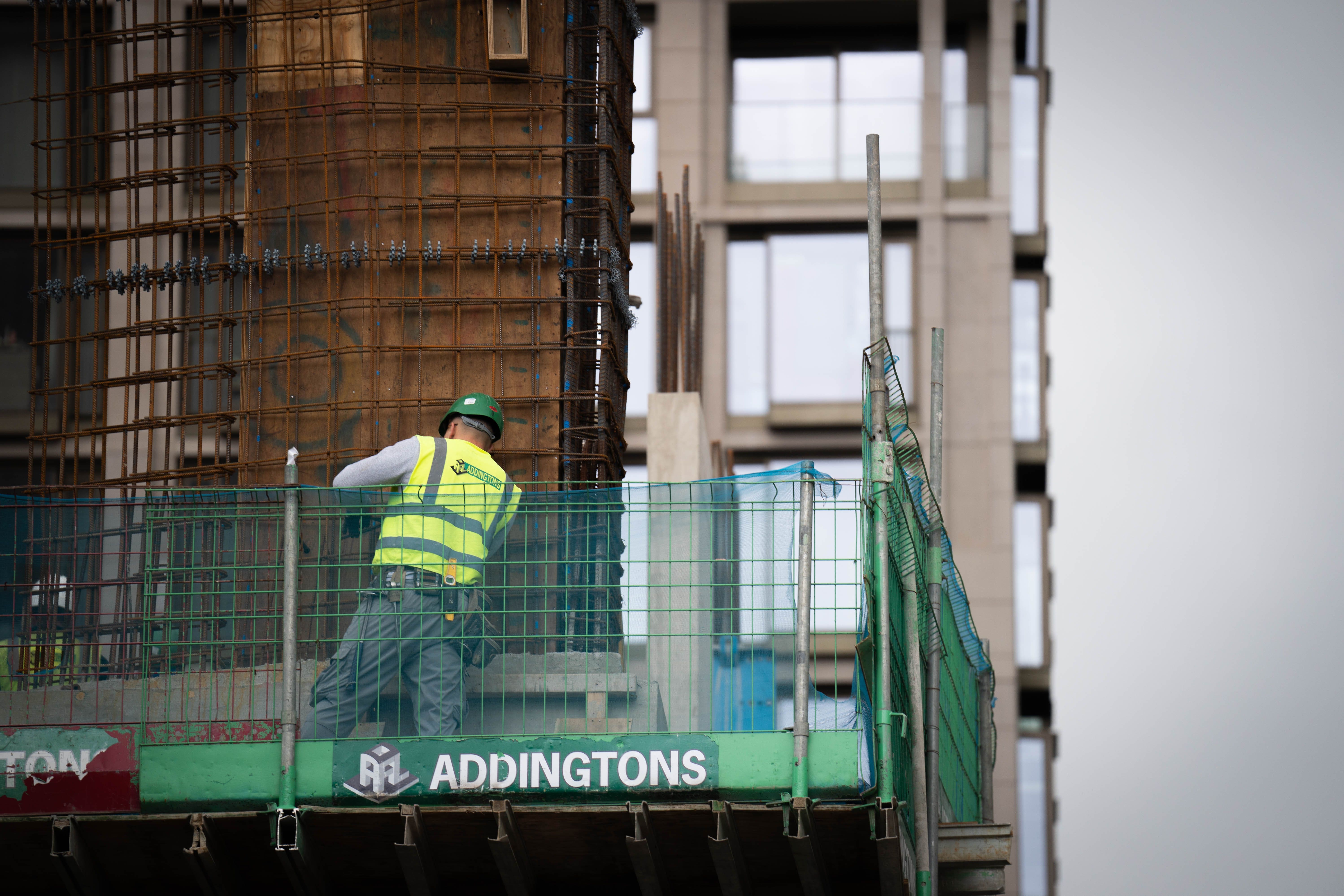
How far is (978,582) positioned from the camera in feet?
109

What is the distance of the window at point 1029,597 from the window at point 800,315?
410cm

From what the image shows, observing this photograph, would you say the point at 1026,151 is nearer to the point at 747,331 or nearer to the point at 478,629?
the point at 747,331

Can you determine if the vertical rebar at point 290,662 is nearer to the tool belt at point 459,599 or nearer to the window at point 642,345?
the tool belt at point 459,599

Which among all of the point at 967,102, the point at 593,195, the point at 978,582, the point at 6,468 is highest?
the point at 967,102

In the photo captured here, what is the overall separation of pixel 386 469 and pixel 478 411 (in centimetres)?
87

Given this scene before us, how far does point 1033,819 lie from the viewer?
32656mm

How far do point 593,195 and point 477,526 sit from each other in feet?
11.8

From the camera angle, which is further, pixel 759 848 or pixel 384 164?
pixel 384 164

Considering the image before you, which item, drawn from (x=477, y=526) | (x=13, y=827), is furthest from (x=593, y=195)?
(x=13, y=827)

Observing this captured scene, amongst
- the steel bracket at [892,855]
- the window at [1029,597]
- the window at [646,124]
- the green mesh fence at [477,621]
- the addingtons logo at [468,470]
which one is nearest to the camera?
the steel bracket at [892,855]

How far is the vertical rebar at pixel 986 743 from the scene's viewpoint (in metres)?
14.2

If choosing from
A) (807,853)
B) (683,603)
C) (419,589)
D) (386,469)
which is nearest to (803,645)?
(683,603)

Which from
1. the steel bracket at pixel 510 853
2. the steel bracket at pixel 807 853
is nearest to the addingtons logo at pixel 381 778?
the steel bracket at pixel 510 853

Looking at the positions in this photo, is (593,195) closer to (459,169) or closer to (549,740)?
(459,169)
